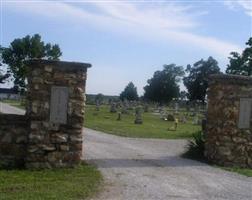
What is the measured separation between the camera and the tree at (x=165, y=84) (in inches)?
3548

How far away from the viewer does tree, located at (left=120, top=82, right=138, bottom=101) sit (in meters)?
98.3

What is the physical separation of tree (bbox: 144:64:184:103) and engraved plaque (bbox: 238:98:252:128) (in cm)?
7417

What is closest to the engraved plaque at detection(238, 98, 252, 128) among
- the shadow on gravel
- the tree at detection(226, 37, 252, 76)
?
the shadow on gravel

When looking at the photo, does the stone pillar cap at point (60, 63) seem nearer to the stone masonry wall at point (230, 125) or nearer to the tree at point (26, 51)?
the stone masonry wall at point (230, 125)

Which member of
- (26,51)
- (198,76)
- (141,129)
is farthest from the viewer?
(198,76)

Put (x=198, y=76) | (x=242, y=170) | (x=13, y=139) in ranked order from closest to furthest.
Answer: (x=13, y=139)
(x=242, y=170)
(x=198, y=76)

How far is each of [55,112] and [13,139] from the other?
44.2 inches

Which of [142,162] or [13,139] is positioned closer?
[13,139]

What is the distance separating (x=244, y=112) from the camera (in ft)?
51.4

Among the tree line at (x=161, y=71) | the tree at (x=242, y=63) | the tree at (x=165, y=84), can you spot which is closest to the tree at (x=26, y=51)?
the tree line at (x=161, y=71)

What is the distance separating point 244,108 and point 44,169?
607cm

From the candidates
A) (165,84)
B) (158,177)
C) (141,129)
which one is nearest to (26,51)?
(141,129)

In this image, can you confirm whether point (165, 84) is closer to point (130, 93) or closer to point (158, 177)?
point (130, 93)

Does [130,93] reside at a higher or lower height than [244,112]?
higher
